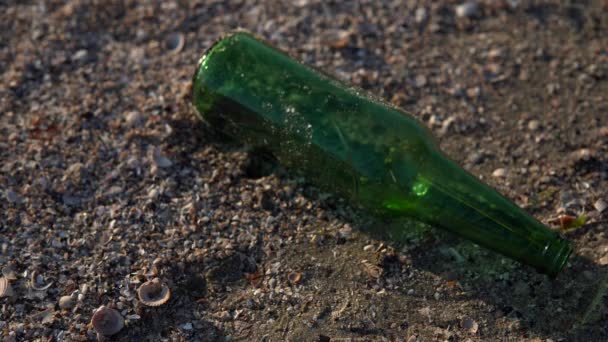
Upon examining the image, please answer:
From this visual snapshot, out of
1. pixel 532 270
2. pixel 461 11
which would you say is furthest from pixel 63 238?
pixel 461 11

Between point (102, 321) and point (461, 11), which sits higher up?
point (461, 11)

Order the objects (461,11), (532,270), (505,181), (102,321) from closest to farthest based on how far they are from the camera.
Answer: (102,321), (532,270), (505,181), (461,11)

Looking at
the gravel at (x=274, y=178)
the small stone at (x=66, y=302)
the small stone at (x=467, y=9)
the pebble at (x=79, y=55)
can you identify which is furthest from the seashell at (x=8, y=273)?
the small stone at (x=467, y=9)

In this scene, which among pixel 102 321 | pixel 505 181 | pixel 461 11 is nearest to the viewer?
pixel 102 321

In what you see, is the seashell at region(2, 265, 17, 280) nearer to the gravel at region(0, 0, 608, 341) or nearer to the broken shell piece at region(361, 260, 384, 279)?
the gravel at region(0, 0, 608, 341)

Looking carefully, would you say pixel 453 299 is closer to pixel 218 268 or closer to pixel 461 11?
pixel 218 268

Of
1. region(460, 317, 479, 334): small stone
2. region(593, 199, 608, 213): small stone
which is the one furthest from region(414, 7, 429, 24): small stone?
region(460, 317, 479, 334): small stone

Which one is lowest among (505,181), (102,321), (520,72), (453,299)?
(102,321)
